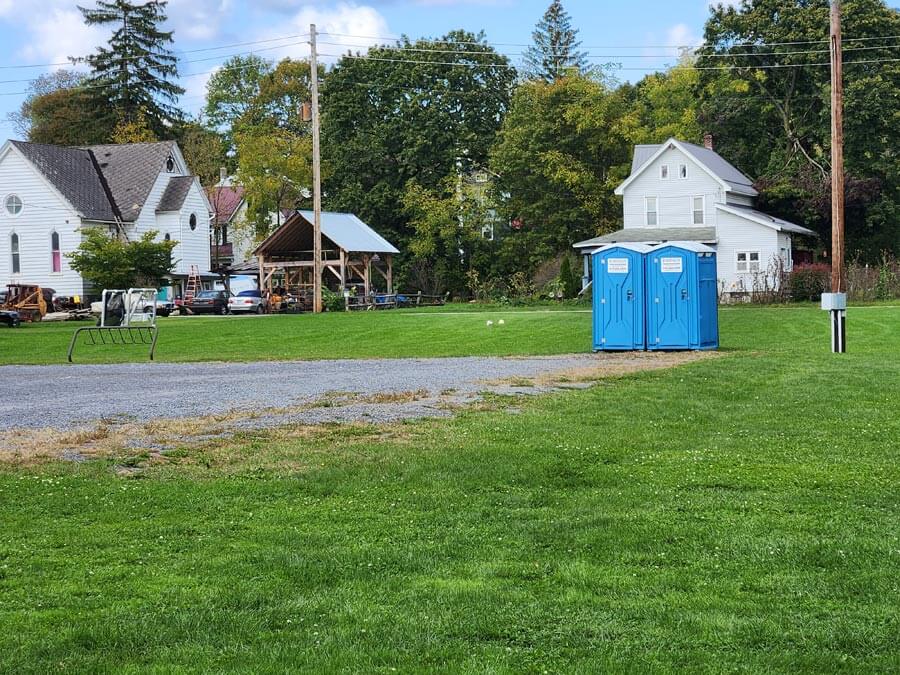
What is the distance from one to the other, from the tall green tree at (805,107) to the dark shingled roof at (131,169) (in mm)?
32900

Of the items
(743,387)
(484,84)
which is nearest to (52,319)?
(484,84)

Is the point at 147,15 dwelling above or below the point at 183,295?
above

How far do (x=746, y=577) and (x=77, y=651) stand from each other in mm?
3404

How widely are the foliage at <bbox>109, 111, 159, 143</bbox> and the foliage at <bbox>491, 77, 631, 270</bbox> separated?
89.6ft

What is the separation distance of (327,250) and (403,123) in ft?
52.0

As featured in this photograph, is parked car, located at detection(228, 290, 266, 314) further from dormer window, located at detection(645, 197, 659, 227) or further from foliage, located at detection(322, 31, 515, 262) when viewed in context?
dormer window, located at detection(645, 197, 659, 227)

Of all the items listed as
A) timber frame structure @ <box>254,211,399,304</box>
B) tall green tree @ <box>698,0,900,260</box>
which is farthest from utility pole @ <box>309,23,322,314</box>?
tall green tree @ <box>698,0,900,260</box>

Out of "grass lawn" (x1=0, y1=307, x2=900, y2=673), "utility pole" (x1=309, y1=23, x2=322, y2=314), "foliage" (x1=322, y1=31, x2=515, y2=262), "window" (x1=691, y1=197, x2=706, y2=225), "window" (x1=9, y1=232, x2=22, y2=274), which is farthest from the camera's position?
"foliage" (x1=322, y1=31, x2=515, y2=262)

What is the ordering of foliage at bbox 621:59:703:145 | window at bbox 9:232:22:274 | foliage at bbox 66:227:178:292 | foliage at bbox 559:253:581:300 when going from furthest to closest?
foliage at bbox 621:59:703:145 < window at bbox 9:232:22:274 < foliage at bbox 559:253:581:300 < foliage at bbox 66:227:178:292

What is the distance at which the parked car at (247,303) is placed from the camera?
5869 centimetres

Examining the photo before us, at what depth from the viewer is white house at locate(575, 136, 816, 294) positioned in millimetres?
57156

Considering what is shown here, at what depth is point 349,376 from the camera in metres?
17.5

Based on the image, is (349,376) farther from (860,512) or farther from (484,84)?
(484,84)

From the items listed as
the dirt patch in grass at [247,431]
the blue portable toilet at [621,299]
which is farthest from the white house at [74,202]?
the dirt patch in grass at [247,431]
